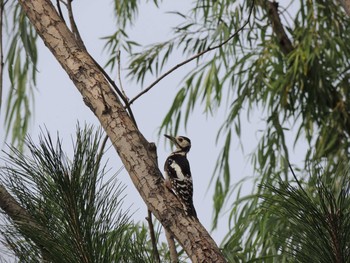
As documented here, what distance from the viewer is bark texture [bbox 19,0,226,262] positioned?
8.32 ft

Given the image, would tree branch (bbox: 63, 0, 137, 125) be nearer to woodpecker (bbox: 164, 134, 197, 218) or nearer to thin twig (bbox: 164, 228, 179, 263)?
thin twig (bbox: 164, 228, 179, 263)

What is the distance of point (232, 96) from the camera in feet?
18.6

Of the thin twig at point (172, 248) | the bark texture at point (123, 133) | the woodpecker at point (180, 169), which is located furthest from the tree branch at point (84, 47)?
the woodpecker at point (180, 169)

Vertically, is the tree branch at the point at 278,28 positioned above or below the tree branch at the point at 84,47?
above

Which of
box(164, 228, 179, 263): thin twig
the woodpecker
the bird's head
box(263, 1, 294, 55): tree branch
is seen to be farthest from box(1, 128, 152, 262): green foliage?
box(263, 1, 294, 55): tree branch

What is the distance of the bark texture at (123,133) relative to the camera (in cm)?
254

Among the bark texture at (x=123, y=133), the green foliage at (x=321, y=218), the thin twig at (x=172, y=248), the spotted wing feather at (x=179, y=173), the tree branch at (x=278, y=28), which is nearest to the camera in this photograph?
the green foliage at (x=321, y=218)

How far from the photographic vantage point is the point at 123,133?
8.78 ft

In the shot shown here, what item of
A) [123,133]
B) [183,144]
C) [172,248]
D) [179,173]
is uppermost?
[183,144]

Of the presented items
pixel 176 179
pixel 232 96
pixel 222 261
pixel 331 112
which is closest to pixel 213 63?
pixel 232 96

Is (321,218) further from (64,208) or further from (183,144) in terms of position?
(183,144)

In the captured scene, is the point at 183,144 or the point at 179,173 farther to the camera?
the point at 183,144

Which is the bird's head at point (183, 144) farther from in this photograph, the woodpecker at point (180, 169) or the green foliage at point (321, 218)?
the green foliage at point (321, 218)

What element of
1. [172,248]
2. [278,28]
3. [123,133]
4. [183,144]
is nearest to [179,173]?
[183,144]
